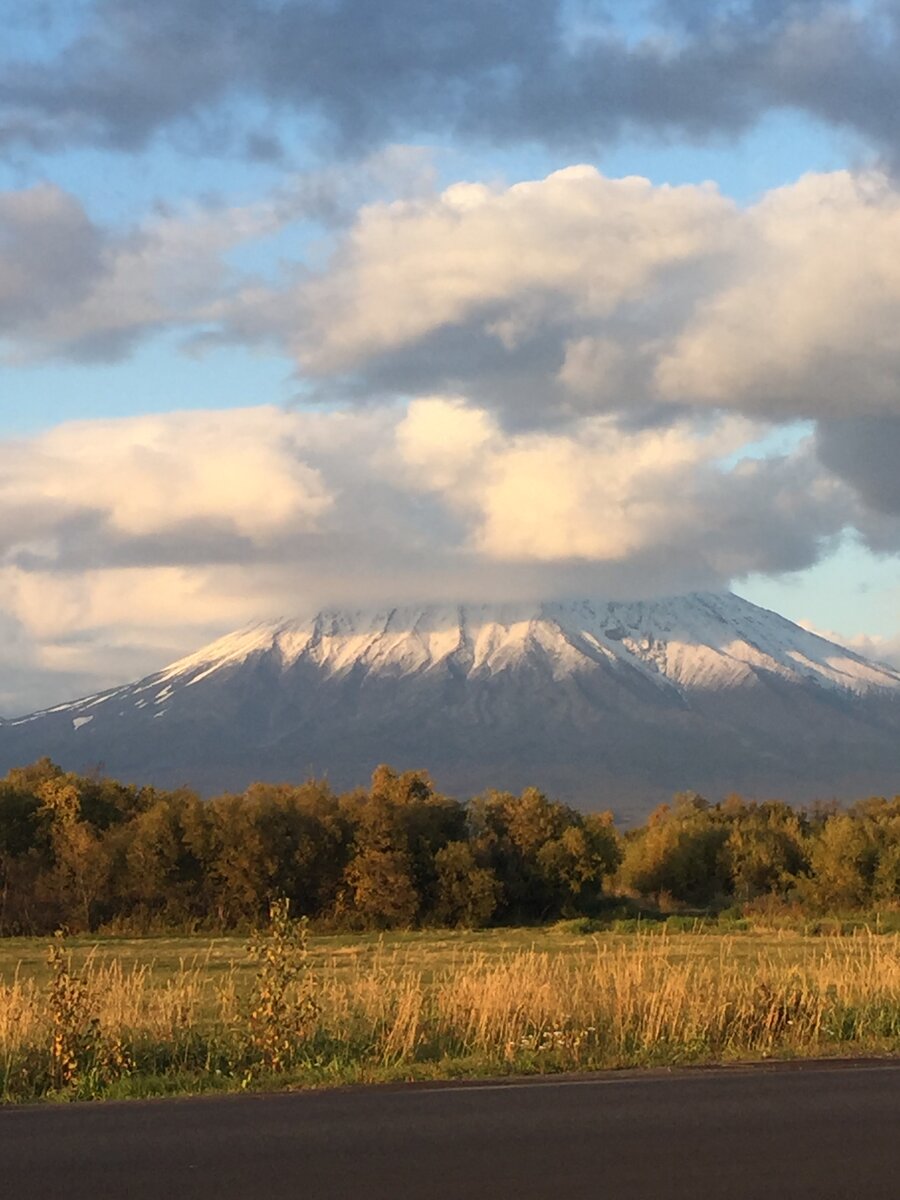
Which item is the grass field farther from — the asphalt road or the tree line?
the tree line

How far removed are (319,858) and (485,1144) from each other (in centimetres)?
4205

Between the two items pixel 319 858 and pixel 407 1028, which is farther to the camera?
pixel 319 858

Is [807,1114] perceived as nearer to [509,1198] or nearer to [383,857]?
[509,1198]

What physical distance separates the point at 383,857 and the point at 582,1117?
40243 millimetres

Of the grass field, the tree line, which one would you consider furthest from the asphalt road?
the tree line

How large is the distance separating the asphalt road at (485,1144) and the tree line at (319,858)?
37.7 metres

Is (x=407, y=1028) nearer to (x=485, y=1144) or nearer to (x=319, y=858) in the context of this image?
(x=485, y=1144)

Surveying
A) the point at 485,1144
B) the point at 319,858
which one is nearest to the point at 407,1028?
the point at 485,1144

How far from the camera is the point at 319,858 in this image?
5097 centimetres

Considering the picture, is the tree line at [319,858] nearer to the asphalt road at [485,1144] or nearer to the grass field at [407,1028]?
the grass field at [407,1028]

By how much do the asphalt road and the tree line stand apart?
37.7 metres

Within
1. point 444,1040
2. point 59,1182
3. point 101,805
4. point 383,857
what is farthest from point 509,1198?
point 101,805

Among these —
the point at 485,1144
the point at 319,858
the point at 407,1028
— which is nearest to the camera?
the point at 485,1144

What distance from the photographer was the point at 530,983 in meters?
15.4
